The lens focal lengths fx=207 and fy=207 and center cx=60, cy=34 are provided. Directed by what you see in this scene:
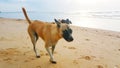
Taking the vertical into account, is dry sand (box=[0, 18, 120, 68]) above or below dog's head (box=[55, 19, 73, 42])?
below

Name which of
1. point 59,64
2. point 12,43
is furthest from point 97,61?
point 12,43

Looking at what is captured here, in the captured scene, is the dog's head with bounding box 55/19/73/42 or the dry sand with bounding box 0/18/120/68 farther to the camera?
the dry sand with bounding box 0/18/120/68

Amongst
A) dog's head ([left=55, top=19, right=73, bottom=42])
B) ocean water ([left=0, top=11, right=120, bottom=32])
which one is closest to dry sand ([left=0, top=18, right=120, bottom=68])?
dog's head ([left=55, top=19, right=73, bottom=42])

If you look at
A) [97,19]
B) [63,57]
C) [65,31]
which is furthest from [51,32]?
[97,19]

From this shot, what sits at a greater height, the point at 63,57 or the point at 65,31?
the point at 65,31

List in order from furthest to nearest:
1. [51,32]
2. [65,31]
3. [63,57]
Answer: [63,57], [51,32], [65,31]

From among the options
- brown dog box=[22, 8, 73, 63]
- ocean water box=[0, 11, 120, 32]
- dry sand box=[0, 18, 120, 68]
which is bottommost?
ocean water box=[0, 11, 120, 32]

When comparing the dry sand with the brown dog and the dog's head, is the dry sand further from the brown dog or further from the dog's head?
the dog's head

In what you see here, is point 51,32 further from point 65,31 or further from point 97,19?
point 97,19

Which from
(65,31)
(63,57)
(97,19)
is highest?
(65,31)

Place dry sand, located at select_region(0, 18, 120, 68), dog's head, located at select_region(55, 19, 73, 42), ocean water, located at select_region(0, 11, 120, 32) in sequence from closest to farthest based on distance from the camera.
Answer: dog's head, located at select_region(55, 19, 73, 42), dry sand, located at select_region(0, 18, 120, 68), ocean water, located at select_region(0, 11, 120, 32)

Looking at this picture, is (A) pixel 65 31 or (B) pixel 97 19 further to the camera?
(B) pixel 97 19

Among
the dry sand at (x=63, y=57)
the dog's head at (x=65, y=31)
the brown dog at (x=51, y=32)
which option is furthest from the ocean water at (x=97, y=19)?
the dog's head at (x=65, y=31)

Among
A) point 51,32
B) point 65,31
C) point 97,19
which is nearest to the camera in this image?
point 65,31
